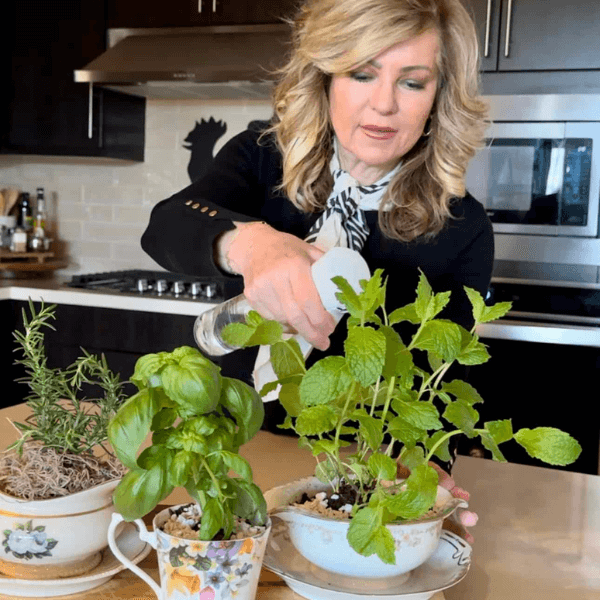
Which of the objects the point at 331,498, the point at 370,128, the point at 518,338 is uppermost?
the point at 370,128

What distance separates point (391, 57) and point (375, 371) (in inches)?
33.5

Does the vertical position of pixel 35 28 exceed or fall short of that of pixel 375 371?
it exceeds it

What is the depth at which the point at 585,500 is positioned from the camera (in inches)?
44.9

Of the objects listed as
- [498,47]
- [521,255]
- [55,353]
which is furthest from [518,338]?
[55,353]

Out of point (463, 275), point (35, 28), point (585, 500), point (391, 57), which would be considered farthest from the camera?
point (35, 28)

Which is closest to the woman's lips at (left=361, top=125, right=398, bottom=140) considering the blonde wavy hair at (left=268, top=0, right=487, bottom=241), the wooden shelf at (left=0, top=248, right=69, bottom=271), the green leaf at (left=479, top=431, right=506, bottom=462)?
the blonde wavy hair at (left=268, top=0, right=487, bottom=241)

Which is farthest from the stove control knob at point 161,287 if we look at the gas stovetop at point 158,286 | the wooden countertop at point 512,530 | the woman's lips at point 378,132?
the woman's lips at point 378,132

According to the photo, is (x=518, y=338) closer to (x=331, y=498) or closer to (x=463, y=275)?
(x=463, y=275)

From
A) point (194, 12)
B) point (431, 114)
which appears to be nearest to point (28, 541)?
point (431, 114)

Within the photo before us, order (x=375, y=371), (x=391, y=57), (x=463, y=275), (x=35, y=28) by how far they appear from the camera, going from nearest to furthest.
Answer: (x=375, y=371), (x=391, y=57), (x=463, y=275), (x=35, y=28)

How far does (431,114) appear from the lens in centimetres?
151

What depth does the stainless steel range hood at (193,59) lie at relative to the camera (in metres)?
2.83

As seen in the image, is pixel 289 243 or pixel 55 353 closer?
pixel 289 243

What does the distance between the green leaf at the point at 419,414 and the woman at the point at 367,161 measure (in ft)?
1.84
